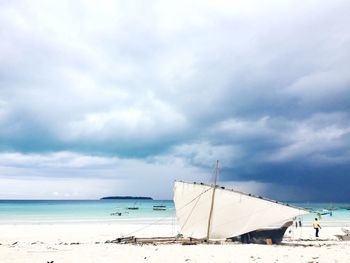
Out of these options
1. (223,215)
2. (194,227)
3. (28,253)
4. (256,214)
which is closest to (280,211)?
(256,214)

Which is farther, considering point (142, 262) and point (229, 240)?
point (229, 240)

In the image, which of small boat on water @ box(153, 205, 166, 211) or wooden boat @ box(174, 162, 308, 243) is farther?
small boat on water @ box(153, 205, 166, 211)

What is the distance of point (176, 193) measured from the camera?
994 inches

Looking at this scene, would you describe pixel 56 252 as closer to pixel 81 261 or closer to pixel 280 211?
pixel 81 261

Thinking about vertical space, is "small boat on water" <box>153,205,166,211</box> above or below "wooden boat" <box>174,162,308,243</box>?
above

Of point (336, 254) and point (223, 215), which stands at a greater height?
point (223, 215)

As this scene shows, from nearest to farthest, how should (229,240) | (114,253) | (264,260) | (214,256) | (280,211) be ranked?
1. (264,260)
2. (214,256)
3. (114,253)
4. (280,211)
5. (229,240)

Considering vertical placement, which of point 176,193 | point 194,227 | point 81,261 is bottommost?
point 81,261

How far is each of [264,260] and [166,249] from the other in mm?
5413

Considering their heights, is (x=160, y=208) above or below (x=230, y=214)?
above

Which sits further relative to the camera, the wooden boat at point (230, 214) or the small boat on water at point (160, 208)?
the small boat on water at point (160, 208)

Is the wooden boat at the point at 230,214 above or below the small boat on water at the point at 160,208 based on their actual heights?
below

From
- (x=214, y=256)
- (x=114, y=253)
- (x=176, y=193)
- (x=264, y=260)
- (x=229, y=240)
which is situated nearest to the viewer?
(x=264, y=260)

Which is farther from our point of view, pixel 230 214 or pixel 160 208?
pixel 160 208
